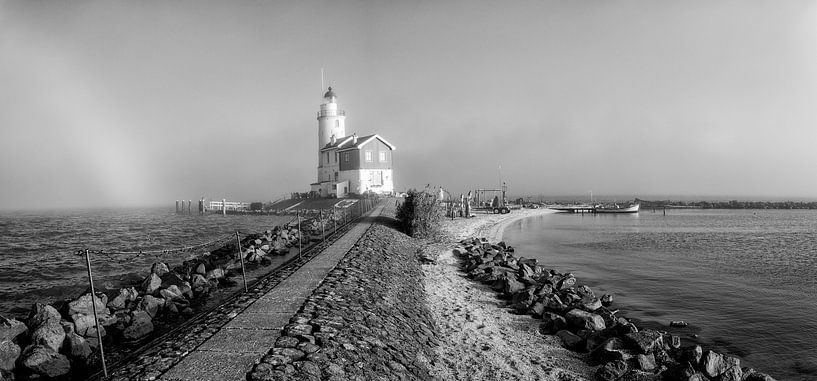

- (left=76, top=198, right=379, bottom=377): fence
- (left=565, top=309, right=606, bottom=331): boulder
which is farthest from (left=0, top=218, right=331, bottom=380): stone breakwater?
(left=565, top=309, right=606, bottom=331): boulder

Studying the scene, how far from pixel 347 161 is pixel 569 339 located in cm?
4395

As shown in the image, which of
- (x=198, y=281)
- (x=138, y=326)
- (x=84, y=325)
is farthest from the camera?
(x=198, y=281)

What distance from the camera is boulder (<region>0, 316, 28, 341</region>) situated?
7539mm

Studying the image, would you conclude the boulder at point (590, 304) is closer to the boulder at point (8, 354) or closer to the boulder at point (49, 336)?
the boulder at point (49, 336)

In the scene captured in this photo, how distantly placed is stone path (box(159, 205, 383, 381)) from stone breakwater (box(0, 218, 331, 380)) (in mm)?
2059

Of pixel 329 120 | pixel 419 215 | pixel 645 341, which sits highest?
pixel 329 120

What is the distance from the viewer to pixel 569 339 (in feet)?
32.1

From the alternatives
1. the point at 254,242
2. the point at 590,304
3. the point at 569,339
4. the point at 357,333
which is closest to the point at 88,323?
the point at 357,333

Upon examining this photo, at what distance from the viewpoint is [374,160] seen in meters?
51.6

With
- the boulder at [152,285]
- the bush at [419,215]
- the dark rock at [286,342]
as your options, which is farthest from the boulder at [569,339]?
the bush at [419,215]

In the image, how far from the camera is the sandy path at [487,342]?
8062mm

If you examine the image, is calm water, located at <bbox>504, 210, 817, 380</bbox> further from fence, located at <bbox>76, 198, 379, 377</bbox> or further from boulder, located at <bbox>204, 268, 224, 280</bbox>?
boulder, located at <bbox>204, 268, 224, 280</bbox>

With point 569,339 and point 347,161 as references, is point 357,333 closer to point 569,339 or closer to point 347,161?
point 569,339

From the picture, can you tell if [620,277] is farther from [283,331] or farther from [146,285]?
[146,285]
